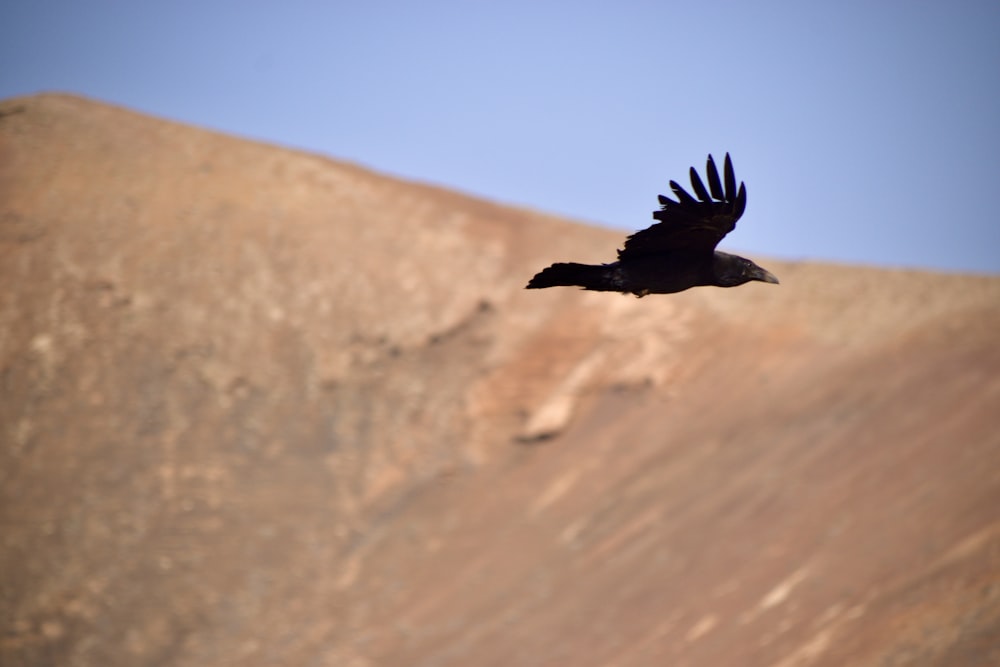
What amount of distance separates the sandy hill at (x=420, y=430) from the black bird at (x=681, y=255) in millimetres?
12802

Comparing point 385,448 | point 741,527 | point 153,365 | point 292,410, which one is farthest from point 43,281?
point 741,527

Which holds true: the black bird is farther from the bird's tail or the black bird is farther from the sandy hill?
the sandy hill

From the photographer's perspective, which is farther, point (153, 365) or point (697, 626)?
point (153, 365)

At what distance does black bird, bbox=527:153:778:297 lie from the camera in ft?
31.8

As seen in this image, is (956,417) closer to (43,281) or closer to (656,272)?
(656,272)

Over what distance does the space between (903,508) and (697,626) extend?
476cm

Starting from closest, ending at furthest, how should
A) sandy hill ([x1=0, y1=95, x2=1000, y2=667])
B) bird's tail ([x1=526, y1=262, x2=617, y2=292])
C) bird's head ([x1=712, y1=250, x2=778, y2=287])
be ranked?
bird's tail ([x1=526, y1=262, x2=617, y2=292]), bird's head ([x1=712, y1=250, x2=778, y2=287]), sandy hill ([x1=0, y1=95, x2=1000, y2=667])

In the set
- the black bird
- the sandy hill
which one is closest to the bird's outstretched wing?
the black bird

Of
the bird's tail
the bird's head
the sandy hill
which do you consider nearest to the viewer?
the bird's tail

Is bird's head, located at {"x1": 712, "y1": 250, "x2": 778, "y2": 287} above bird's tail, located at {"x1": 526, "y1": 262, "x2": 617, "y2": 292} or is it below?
below

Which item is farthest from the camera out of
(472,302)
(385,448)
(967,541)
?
(472,302)

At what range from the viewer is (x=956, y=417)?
27078 mm

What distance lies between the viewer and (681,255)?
33.0ft

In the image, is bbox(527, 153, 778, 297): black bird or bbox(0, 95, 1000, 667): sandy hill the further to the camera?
bbox(0, 95, 1000, 667): sandy hill
